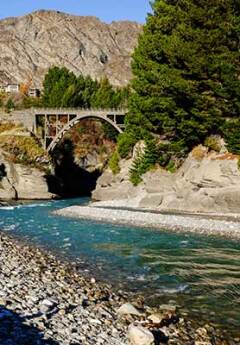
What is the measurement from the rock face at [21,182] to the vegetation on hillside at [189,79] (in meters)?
18.1

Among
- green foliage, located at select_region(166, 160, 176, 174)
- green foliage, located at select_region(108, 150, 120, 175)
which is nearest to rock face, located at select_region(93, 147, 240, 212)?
green foliage, located at select_region(166, 160, 176, 174)

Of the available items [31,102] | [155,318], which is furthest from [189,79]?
[31,102]

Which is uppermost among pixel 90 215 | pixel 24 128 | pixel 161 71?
pixel 161 71

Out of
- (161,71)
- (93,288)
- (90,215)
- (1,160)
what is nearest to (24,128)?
(1,160)

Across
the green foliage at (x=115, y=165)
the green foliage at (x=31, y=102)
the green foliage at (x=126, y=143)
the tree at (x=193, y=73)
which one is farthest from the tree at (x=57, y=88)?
the tree at (x=193, y=73)

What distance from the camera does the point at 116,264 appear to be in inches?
942

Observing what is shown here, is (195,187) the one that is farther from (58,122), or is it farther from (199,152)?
(58,122)

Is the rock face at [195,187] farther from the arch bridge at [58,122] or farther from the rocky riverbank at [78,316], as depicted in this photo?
the arch bridge at [58,122]

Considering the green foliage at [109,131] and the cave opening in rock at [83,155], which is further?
the green foliage at [109,131]

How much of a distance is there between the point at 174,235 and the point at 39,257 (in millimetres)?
11820

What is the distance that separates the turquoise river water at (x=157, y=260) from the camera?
17.7 m

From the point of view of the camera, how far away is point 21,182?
230 ft

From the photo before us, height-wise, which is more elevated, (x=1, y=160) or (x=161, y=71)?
(x=161, y=71)

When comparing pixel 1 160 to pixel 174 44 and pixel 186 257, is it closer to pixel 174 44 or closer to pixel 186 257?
pixel 174 44
